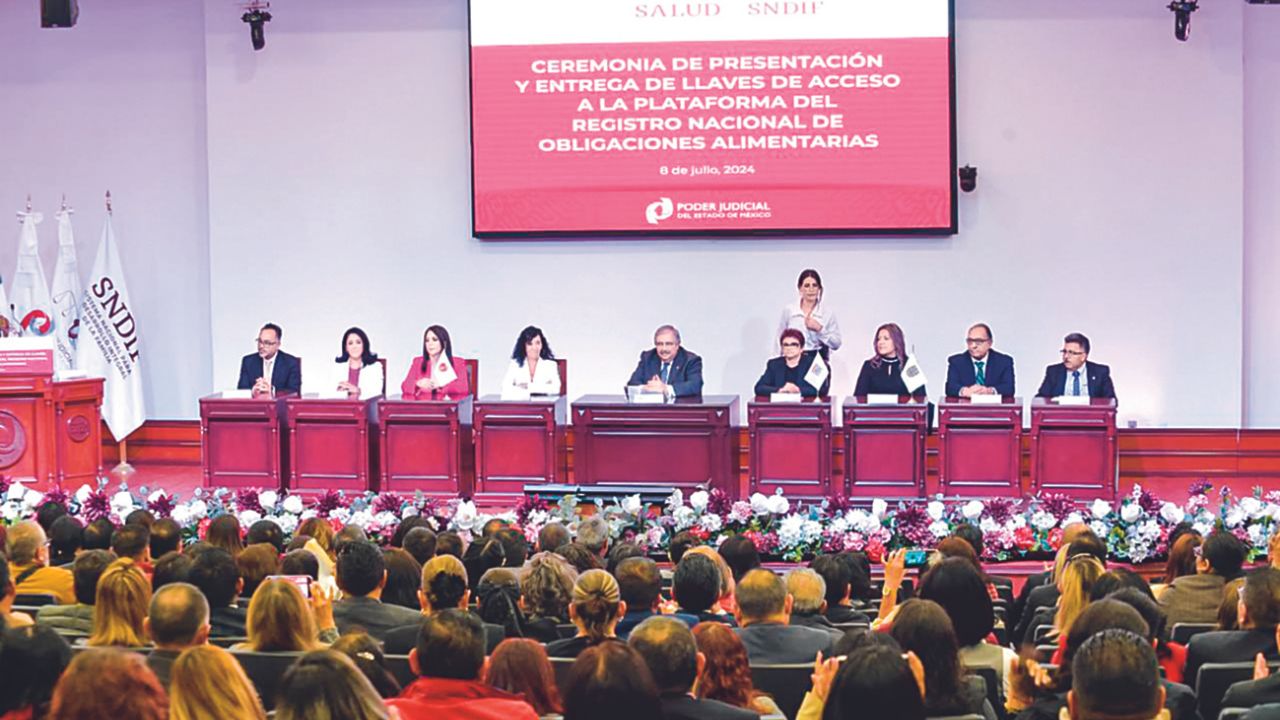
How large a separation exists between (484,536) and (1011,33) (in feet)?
23.4

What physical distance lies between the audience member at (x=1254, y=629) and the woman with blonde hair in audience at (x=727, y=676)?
1334 millimetres

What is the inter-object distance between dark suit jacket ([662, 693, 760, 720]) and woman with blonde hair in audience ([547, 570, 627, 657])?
672mm

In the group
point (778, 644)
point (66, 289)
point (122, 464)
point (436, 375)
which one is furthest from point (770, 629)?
point (66, 289)

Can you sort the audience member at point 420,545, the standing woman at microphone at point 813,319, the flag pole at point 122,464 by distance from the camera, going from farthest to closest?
the flag pole at point 122,464, the standing woman at microphone at point 813,319, the audience member at point 420,545

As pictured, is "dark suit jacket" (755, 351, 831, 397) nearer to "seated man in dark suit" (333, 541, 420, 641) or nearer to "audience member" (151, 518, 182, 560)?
"audience member" (151, 518, 182, 560)

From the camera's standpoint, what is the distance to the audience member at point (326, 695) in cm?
271

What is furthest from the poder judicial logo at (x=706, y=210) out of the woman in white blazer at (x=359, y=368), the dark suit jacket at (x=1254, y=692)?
the dark suit jacket at (x=1254, y=692)

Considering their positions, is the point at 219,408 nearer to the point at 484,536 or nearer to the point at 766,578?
the point at 484,536

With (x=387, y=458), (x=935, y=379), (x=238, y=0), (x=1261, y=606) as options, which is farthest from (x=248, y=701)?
(x=238, y=0)

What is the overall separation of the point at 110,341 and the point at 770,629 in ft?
30.6

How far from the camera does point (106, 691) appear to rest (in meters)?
2.77

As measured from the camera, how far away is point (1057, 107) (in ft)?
36.7

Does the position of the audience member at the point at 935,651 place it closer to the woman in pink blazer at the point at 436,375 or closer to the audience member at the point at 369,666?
the audience member at the point at 369,666

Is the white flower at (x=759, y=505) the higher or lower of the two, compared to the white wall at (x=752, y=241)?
lower
